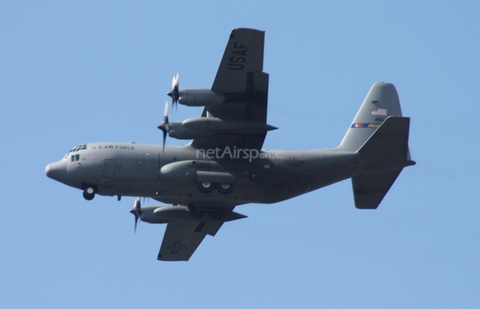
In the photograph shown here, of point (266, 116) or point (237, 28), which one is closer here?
point (237, 28)

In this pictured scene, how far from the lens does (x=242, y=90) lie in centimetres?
2578

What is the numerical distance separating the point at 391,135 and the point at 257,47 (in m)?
5.13

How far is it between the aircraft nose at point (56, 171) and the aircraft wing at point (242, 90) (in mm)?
4000

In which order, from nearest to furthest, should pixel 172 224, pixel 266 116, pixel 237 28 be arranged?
pixel 237 28 < pixel 266 116 < pixel 172 224

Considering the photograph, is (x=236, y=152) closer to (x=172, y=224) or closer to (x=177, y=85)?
(x=177, y=85)

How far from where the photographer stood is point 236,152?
27125 millimetres

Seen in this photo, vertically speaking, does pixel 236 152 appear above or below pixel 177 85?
below

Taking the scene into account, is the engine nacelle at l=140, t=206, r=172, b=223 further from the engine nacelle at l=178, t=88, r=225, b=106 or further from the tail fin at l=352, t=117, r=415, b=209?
the tail fin at l=352, t=117, r=415, b=209

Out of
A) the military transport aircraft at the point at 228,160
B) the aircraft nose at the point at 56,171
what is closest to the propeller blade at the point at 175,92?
the military transport aircraft at the point at 228,160

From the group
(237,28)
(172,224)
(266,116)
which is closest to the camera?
(237,28)

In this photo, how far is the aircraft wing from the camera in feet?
81.8

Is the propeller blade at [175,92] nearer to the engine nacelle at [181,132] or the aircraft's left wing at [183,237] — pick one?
the engine nacelle at [181,132]

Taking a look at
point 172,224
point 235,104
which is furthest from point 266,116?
point 172,224

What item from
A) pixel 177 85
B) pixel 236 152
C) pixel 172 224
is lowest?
pixel 172 224
